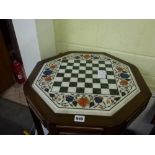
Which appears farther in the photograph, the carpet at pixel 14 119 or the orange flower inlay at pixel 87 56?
the carpet at pixel 14 119

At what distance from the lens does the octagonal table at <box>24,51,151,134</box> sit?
663mm

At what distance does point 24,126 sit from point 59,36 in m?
0.93

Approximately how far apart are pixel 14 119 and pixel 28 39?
3.07 feet

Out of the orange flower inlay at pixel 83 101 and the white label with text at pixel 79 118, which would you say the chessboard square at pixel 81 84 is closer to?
the orange flower inlay at pixel 83 101

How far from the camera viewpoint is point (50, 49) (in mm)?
1109

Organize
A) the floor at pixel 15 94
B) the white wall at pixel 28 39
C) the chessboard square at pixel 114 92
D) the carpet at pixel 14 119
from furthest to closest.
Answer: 1. the floor at pixel 15 94
2. the carpet at pixel 14 119
3. the white wall at pixel 28 39
4. the chessboard square at pixel 114 92

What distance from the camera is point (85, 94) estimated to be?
2.51 feet

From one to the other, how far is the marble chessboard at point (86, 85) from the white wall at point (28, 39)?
0.49ft

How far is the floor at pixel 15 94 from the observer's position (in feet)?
5.88

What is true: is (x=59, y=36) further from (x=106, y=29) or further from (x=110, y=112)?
(x=110, y=112)

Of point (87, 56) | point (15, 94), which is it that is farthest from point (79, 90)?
point (15, 94)

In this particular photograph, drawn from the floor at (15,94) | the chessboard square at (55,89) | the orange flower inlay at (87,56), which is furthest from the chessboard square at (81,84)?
the floor at (15,94)

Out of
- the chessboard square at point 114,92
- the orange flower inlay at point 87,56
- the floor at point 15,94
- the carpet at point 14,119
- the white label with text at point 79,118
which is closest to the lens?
the white label with text at point 79,118
